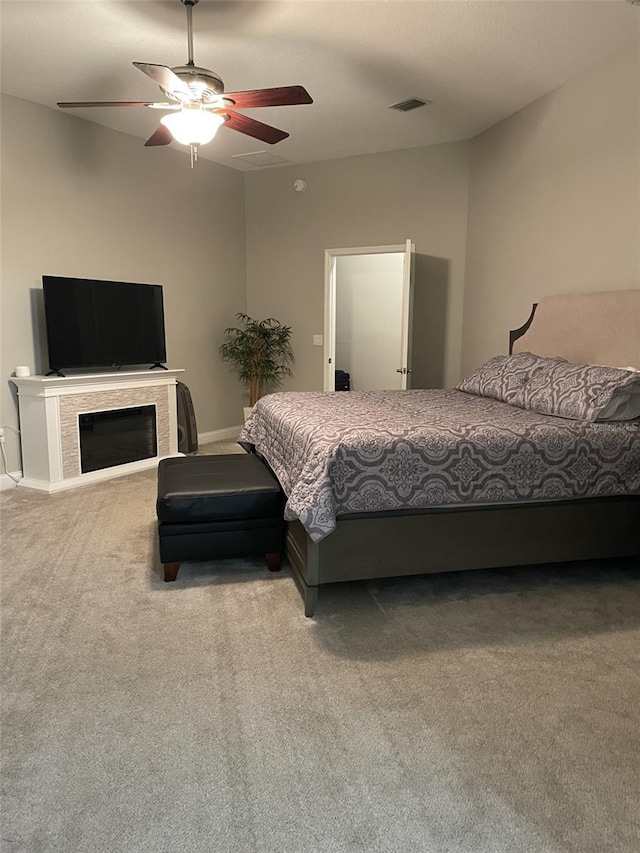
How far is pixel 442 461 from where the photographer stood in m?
2.48

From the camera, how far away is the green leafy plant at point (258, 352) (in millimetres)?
6188

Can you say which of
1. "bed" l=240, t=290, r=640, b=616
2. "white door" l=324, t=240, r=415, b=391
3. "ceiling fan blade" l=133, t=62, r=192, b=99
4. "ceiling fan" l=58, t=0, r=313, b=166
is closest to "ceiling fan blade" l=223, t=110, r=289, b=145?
"ceiling fan" l=58, t=0, r=313, b=166

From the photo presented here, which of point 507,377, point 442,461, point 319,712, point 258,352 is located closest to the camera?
point 319,712

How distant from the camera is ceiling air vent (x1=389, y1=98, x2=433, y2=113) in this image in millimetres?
4262

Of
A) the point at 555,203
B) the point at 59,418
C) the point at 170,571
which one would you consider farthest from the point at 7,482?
the point at 555,203

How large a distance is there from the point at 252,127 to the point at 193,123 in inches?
18.5

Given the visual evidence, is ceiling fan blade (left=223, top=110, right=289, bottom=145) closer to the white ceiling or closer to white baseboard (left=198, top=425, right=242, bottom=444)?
the white ceiling

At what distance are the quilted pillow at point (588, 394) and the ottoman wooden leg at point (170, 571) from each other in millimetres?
2070

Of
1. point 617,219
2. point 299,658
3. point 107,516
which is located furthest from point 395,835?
point 617,219

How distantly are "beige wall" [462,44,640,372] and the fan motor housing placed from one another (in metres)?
2.40

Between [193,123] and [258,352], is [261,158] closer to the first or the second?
[258,352]

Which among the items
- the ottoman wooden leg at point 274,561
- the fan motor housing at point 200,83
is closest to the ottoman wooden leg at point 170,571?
the ottoman wooden leg at point 274,561

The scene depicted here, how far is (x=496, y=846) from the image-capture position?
55.9 inches

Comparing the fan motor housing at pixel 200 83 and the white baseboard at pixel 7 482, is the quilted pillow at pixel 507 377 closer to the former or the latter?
the fan motor housing at pixel 200 83
